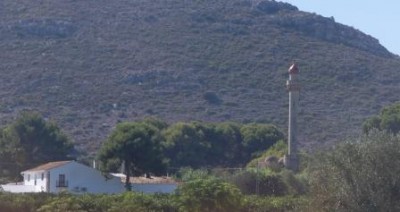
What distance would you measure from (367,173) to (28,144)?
53.6 m

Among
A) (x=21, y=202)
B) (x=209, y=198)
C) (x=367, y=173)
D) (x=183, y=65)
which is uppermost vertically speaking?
(x=183, y=65)

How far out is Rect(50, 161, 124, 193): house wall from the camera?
7431cm

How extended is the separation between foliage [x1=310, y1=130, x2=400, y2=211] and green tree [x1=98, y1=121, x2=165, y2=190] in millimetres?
43481

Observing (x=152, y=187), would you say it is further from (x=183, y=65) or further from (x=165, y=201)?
(x=183, y=65)

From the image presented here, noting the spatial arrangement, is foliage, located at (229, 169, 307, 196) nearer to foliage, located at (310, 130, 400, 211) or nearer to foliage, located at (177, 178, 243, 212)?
foliage, located at (177, 178, 243, 212)

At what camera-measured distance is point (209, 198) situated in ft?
184

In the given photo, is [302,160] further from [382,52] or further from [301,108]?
[382,52]

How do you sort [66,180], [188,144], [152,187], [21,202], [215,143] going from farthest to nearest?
1. [215,143]
2. [188,144]
3. [152,187]
4. [66,180]
5. [21,202]

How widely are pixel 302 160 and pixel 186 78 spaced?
4221cm

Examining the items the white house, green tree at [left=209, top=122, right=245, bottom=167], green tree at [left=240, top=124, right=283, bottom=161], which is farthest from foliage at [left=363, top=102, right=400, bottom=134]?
the white house

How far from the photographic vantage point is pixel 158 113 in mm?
115688

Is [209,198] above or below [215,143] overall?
below

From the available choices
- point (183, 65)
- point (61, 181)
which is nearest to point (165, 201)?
point (61, 181)

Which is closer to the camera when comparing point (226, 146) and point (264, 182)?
point (264, 182)
